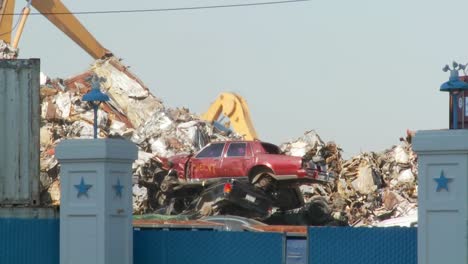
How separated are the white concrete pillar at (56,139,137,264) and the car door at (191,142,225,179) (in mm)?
15449

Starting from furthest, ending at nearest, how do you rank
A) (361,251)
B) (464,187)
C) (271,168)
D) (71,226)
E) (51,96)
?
(51,96), (271,168), (71,226), (361,251), (464,187)

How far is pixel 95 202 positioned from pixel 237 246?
5.92 ft

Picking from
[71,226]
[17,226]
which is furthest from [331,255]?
[17,226]

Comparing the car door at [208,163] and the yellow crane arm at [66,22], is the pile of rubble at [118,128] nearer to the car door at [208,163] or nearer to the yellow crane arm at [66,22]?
the car door at [208,163]

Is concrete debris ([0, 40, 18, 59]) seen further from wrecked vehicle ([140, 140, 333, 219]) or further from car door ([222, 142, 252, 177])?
car door ([222, 142, 252, 177])

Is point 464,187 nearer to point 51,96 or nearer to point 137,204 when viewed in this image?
point 137,204

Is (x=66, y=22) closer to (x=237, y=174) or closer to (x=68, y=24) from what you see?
(x=68, y=24)

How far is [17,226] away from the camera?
1541cm

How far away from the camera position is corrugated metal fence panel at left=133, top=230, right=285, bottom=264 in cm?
1442

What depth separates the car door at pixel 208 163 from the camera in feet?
99.7

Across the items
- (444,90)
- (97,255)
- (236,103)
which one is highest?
(236,103)

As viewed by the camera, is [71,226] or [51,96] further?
[51,96]

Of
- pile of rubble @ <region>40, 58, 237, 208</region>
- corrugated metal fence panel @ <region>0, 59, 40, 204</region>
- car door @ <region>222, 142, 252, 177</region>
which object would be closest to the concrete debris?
pile of rubble @ <region>40, 58, 237, 208</region>

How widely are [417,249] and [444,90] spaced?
5.85 ft
